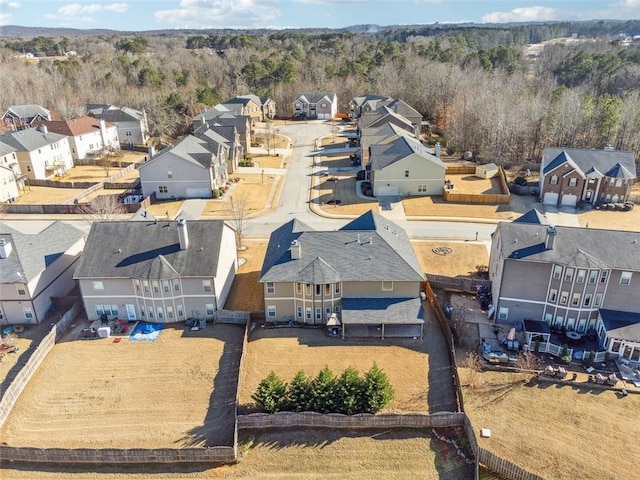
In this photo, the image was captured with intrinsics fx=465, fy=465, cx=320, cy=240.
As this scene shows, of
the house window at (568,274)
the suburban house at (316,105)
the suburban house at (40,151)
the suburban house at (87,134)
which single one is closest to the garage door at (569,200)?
the house window at (568,274)

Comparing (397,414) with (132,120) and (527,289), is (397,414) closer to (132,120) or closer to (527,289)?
(527,289)

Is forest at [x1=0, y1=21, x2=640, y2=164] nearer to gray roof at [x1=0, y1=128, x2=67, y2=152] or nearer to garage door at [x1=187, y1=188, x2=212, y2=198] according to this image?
gray roof at [x1=0, y1=128, x2=67, y2=152]

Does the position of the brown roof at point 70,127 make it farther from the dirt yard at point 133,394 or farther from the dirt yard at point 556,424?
the dirt yard at point 556,424

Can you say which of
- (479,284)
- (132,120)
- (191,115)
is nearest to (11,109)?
(132,120)

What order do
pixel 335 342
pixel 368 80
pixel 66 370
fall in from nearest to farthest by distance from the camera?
pixel 66 370, pixel 335 342, pixel 368 80

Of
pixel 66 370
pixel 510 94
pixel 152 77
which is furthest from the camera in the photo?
pixel 152 77

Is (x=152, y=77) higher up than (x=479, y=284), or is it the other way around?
(x=152, y=77)

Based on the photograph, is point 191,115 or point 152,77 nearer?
point 191,115
